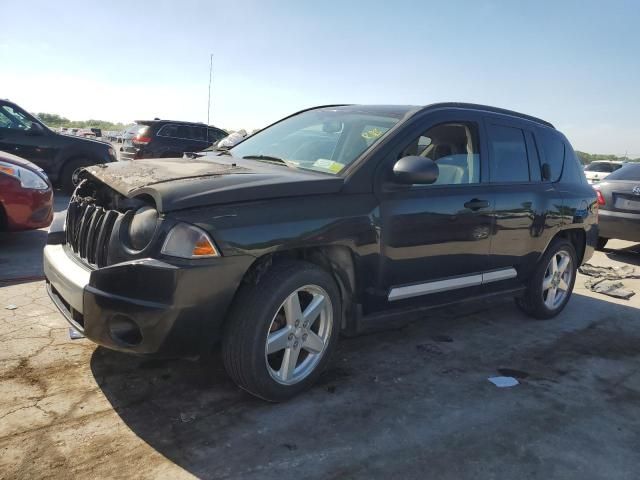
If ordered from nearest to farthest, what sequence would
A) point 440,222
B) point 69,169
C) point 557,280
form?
point 440,222 < point 557,280 < point 69,169

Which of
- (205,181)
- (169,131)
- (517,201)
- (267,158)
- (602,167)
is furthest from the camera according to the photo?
(602,167)

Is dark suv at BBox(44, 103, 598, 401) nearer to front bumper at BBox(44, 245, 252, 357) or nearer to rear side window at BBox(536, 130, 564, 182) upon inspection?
front bumper at BBox(44, 245, 252, 357)

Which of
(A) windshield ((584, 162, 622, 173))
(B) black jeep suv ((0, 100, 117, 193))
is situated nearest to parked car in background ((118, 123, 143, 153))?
(B) black jeep suv ((0, 100, 117, 193))

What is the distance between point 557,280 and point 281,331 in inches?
127

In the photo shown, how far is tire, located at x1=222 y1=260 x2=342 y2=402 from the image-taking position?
280cm

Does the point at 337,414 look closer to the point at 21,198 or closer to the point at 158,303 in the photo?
the point at 158,303

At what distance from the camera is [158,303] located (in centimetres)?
259

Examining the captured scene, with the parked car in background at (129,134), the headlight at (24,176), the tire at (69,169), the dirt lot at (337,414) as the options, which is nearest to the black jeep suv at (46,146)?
the tire at (69,169)

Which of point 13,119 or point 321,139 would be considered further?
point 13,119

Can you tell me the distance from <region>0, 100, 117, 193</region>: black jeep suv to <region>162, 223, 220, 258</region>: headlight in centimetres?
733

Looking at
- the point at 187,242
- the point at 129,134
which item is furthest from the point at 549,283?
the point at 129,134

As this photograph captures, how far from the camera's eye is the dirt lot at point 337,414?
252 cm

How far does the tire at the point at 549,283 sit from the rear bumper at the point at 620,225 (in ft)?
9.79

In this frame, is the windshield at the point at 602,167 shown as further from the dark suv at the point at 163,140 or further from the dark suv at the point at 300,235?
the dark suv at the point at 300,235
